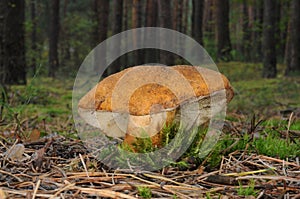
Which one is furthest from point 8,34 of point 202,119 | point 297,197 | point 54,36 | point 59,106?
point 54,36

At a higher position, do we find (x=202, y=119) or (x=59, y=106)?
(x=202, y=119)

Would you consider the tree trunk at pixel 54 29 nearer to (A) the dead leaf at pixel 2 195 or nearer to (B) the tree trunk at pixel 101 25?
(B) the tree trunk at pixel 101 25

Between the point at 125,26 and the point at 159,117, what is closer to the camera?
the point at 159,117

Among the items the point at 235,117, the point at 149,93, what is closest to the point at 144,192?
the point at 149,93

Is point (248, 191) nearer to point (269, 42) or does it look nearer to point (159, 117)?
point (159, 117)

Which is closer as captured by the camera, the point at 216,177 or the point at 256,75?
the point at 216,177

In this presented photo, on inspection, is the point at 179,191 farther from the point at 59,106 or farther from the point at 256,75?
the point at 256,75

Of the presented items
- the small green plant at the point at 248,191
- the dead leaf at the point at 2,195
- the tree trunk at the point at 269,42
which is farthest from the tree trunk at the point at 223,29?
the dead leaf at the point at 2,195
